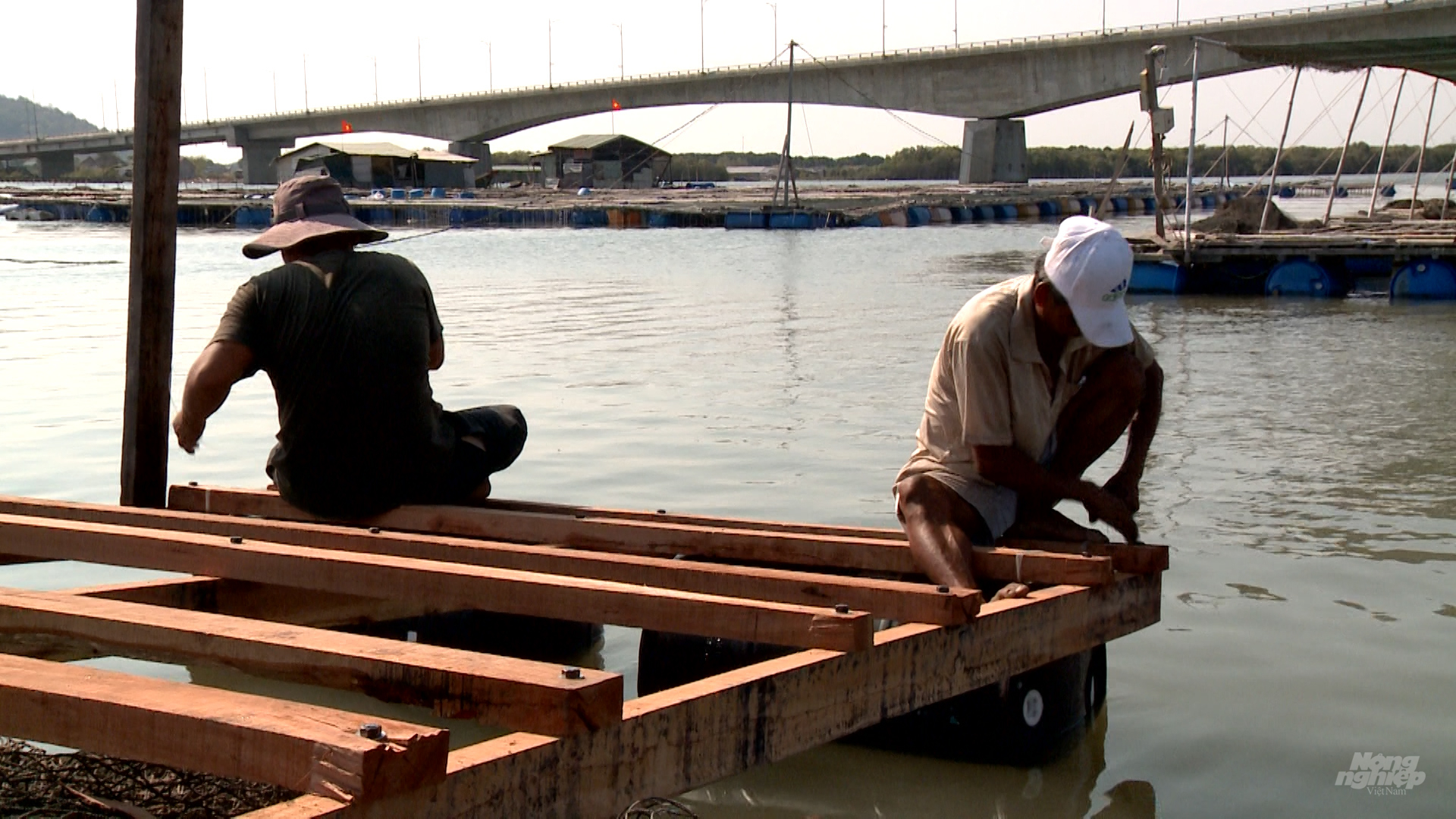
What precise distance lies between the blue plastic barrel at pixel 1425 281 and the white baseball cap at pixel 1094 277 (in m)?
19.4

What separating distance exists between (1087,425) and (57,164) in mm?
134791

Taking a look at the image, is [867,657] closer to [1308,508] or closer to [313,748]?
[313,748]

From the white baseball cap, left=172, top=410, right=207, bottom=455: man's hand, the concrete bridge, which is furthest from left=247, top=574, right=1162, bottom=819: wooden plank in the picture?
the concrete bridge

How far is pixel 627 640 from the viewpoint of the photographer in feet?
19.9

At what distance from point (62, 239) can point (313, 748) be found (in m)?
42.8

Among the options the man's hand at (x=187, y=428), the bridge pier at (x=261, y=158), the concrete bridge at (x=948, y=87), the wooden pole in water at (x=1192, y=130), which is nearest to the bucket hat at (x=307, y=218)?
the man's hand at (x=187, y=428)

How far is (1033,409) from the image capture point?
4.59 meters

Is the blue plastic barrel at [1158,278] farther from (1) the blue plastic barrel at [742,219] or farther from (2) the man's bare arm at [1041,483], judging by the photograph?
(1) the blue plastic barrel at [742,219]

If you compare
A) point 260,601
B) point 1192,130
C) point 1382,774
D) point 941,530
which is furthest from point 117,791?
point 1192,130

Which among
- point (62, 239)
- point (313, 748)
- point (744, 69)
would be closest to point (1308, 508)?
point (313, 748)

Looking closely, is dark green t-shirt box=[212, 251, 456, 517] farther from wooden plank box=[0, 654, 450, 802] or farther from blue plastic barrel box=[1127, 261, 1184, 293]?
blue plastic barrel box=[1127, 261, 1184, 293]

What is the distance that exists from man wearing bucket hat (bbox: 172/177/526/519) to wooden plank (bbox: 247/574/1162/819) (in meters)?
1.87

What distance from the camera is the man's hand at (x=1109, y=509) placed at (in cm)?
464

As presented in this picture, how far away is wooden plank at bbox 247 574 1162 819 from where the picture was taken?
280 centimetres
